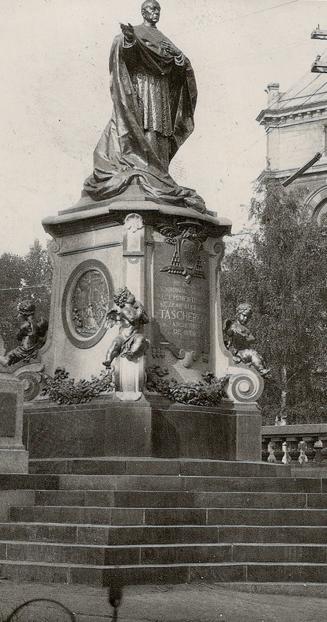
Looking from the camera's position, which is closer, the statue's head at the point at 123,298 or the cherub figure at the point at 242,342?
the statue's head at the point at 123,298

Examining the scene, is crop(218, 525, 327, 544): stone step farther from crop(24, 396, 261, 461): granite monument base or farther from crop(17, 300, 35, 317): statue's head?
crop(17, 300, 35, 317): statue's head

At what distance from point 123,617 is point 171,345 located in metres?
7.55

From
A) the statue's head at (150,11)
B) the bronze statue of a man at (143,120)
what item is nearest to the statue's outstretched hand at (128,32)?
the bronze statue of a man at (143,120)

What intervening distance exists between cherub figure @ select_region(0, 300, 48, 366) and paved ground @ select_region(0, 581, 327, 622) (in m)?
7.06

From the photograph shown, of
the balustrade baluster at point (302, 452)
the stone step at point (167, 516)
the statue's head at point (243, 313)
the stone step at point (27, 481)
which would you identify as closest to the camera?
the stone step at point (167, 516)

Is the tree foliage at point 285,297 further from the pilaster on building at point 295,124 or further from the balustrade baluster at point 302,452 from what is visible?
the balustrade baluster at point 302,452

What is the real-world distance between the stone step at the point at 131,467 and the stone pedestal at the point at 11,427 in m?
0.74

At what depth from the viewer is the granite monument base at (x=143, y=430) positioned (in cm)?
1525

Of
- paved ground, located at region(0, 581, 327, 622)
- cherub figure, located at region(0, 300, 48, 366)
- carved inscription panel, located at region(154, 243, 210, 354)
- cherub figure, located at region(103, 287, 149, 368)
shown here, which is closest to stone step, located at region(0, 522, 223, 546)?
paved ground, located at region(0, 581, 327, 622)

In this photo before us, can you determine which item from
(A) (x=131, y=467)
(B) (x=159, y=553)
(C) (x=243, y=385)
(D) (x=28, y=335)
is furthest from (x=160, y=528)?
(D) (x=28, y=335)

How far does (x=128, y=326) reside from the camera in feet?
51.2

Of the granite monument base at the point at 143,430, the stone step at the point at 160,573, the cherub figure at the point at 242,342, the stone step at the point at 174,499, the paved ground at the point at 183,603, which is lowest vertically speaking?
the paved ground at the point at 183,603

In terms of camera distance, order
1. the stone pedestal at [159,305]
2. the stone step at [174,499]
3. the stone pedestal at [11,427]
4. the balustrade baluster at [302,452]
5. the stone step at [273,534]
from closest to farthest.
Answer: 1. the stone step at [273,534]
2. the stone step at [174,499]
3. the stone pedestal at [11,427]
4. the stone pedestal at [159,305]
5. the balustrade baluster at [302,452]

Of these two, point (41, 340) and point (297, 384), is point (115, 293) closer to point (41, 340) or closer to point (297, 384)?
point (41, 340)
